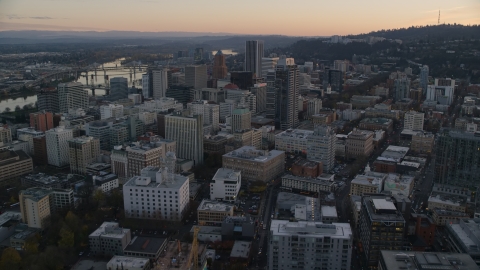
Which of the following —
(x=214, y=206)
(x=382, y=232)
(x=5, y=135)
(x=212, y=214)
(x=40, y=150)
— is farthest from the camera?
(x=5, y=135)

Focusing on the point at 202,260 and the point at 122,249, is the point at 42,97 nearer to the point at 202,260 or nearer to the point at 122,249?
the point at 122,249

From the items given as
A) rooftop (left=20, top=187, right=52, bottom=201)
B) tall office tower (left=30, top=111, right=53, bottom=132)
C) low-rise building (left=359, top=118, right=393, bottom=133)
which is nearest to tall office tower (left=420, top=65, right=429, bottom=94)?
low-rise building (left=359, top=118, right=393, bottom=133)

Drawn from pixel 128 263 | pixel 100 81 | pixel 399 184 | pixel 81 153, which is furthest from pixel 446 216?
pixel 100 81

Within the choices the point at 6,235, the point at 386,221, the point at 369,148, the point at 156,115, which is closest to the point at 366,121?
the point at 369,148

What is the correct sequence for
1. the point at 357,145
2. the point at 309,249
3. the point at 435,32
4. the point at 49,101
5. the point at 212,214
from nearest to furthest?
1. the point at 309,249
2. the point at 212,214
3. the point at 357,145
4. the point at 49,101
5. the point at 435,32

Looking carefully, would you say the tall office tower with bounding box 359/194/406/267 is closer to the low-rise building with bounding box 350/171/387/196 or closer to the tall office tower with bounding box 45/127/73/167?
the low-rise building with bounding box 350/171/387/196

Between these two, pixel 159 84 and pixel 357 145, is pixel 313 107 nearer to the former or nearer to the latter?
pixel 357 145

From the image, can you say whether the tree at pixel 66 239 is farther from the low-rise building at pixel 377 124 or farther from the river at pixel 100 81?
the river at pixel 100 81
